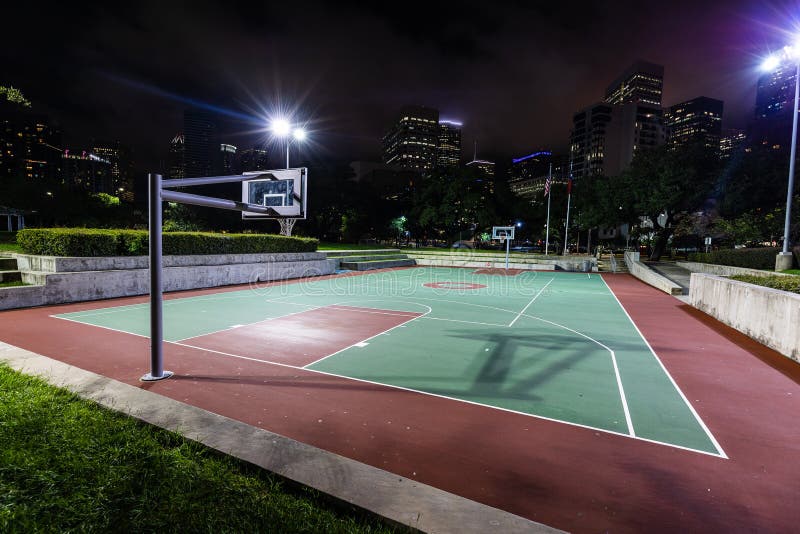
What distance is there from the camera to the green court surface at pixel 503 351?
209 inches

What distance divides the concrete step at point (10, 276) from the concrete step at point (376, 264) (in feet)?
52.2

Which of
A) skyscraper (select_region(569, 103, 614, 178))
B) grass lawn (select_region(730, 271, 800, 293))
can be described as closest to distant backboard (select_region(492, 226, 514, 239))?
grass lawn (select_region(730, 271, 800, 293))

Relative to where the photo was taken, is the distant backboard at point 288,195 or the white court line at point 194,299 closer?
the distant backboard at point 288,195

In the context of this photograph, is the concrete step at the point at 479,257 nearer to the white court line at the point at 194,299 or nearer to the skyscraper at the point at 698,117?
the white court line at the point at 194,299

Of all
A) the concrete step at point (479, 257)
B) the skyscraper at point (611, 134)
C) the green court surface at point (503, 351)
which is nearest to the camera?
the green court surface at point (503, 351)

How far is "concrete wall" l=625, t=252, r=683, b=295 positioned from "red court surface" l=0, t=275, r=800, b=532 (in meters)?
11.1

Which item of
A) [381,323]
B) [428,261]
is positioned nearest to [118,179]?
[428,261]

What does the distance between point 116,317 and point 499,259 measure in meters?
29.2

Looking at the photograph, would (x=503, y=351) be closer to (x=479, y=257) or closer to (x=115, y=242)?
(x=115, y=242)

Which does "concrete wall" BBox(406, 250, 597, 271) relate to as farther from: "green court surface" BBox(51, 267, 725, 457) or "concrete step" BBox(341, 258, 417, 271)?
"green court surface" BBox(51, 267, 725, 457)

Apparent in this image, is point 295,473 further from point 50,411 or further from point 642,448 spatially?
point 642,448

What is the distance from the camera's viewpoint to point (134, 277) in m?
14.1

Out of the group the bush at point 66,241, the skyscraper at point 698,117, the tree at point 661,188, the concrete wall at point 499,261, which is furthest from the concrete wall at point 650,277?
the skyscraper at point 698,117

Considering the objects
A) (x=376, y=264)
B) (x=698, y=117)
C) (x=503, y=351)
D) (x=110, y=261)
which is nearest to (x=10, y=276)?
(x=110, y=261)
